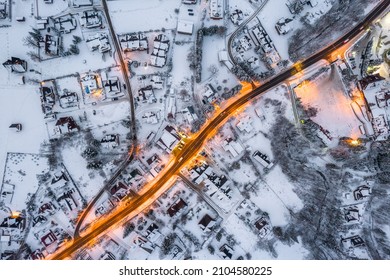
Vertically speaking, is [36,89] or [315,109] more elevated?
[36,89]

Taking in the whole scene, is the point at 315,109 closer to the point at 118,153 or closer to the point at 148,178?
the point at 148,178

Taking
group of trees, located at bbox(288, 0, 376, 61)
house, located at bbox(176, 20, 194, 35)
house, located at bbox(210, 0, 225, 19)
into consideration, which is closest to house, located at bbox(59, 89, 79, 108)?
house, located at bbox(176, 20, 194, 35)

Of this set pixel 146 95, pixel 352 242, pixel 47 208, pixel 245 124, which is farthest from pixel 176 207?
pixel 352 242

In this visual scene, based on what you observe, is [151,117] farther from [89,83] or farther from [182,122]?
[89,83]

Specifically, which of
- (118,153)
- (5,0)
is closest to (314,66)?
(118,153)

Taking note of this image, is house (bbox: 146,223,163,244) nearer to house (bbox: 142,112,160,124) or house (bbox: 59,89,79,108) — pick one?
house (bbox: 142,112,160,124)
